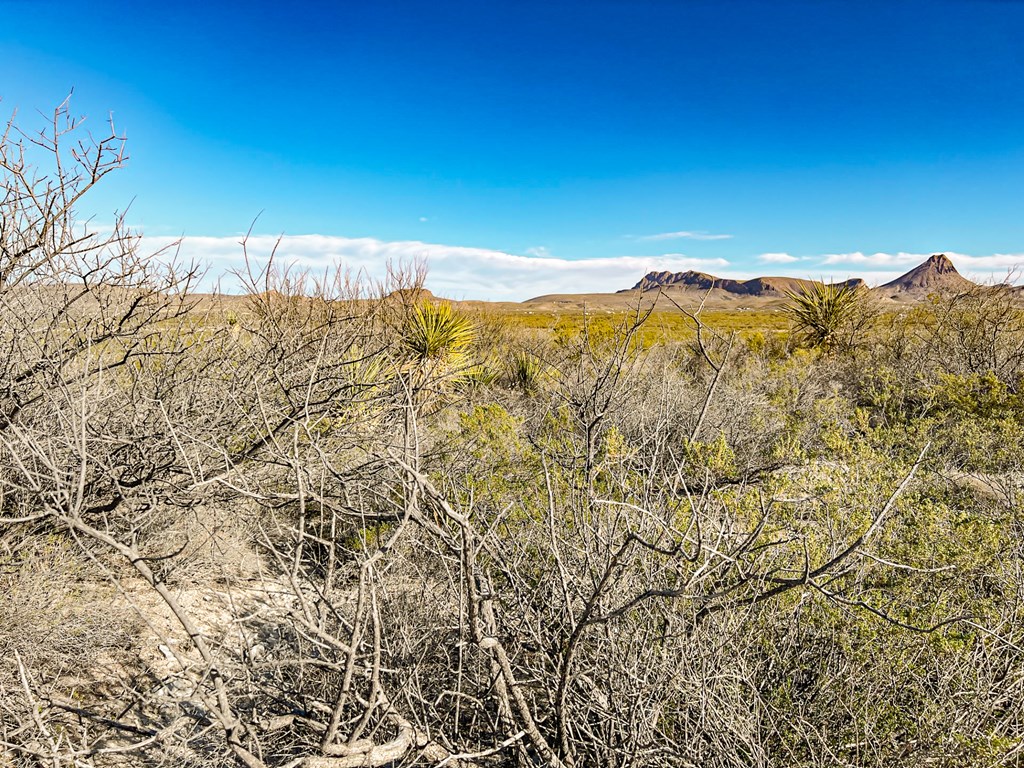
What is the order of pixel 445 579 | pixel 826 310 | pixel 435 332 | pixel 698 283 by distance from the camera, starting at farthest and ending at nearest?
pixel 826 310 → pixel 435 332 → pixel 698 283 → pixel 445 579

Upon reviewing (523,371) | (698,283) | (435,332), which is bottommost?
(523,371)

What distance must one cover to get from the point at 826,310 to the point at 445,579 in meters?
12.9

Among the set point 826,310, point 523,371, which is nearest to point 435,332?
point 523,371

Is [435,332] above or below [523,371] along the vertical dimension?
above

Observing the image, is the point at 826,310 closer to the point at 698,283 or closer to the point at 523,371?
the point at 523,371

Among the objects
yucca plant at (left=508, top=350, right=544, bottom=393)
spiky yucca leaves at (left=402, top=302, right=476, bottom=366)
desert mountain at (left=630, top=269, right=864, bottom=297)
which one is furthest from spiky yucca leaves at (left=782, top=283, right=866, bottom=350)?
spiky yucca leaves at (left=402, top=302, right=476, bottom=366)

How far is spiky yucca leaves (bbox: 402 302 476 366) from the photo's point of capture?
27.8 feet

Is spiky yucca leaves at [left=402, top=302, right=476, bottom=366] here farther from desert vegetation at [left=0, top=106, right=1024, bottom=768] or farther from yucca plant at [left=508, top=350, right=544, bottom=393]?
desert vegetation at [left=0, top=106, right=1024, bottom=768]

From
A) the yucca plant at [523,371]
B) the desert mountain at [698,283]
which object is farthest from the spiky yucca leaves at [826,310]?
the yucca plant at [523,371]

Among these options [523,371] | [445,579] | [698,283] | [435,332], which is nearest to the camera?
[445,579]

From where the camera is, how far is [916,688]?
2.17 metres

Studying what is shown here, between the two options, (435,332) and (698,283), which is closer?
(698,283)

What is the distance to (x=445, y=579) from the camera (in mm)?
3203

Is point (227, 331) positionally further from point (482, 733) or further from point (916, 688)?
point (916, 688)
